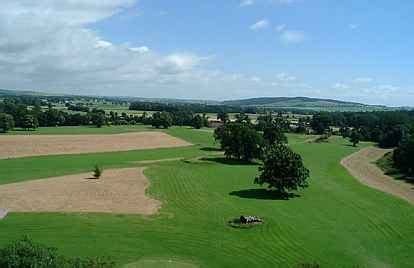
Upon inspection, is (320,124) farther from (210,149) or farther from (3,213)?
(3,213)

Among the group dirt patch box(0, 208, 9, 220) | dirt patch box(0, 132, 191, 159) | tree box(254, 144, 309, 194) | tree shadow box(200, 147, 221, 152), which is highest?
tree box(254, 144, 309, 194)

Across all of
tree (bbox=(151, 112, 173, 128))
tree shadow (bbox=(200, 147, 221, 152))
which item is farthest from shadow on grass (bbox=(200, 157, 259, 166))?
tree (bbox=(151, 112, 173, 128))

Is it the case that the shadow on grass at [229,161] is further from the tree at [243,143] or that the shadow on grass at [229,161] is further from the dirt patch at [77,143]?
the dirt patch at [77,143]

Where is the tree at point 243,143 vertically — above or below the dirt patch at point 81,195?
above

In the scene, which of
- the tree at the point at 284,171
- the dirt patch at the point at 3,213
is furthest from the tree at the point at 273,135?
the dirt patch at the point at 3,213

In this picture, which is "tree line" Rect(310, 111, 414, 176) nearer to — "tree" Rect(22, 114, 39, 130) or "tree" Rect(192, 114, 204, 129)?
"tree" Rect(192, 114, 204, 129)

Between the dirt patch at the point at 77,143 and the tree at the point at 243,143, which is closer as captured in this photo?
the tree at the point at 243,143

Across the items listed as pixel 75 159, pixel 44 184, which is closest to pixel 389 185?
pixel 44 184

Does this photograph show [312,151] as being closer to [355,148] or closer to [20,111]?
[355,148]
